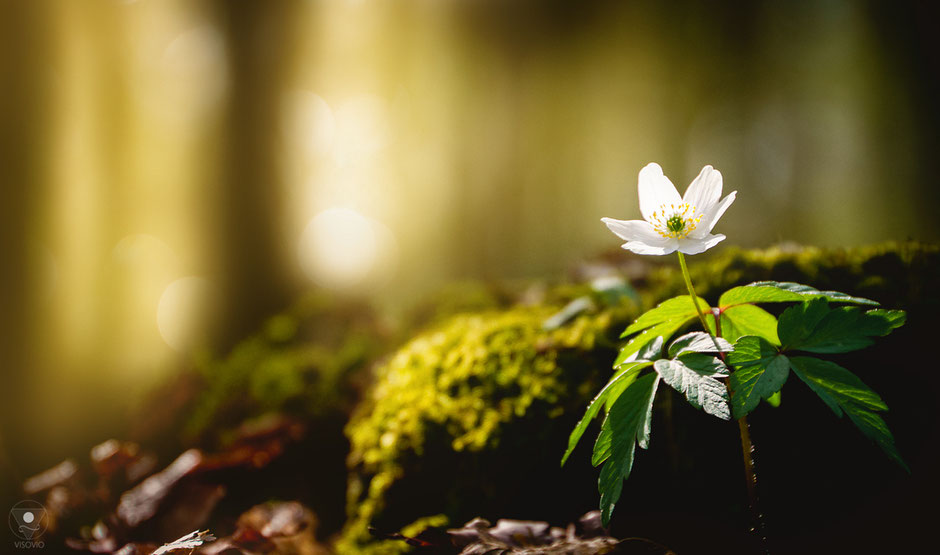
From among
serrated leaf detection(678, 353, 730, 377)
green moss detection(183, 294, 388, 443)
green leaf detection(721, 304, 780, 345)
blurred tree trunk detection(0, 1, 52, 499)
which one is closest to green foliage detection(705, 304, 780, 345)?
green leaf detection(721, 304, 780, 345)

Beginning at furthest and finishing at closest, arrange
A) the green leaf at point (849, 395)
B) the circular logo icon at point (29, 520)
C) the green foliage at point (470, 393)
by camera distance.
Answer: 1. the circular logo icon at point (29, 520)
2. the green foliage at point (470, 393)
3. the green leaf at point (849, 395)

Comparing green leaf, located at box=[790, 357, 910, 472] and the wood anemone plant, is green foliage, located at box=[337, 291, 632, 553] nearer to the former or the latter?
the wood anemone plant

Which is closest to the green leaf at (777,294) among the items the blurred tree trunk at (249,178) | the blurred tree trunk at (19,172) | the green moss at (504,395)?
the green moss at (504,395)

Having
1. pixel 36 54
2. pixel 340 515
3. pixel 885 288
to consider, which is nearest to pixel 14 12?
pixel 36 54

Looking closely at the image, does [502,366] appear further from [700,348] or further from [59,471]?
[59,471]

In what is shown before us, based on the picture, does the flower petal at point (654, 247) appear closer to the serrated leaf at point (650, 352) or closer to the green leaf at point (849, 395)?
the serrated leaf at point (650, 352)
